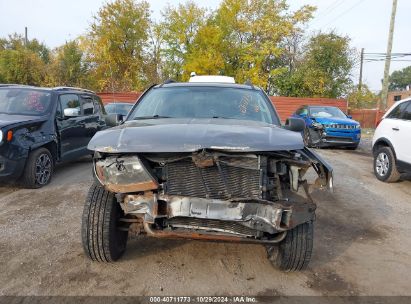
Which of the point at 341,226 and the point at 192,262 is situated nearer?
the point at 192,262

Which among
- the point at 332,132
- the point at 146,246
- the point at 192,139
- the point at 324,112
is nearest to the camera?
the point at 192,139

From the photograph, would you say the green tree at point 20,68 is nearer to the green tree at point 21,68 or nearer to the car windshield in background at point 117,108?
the green tree at point 21,68

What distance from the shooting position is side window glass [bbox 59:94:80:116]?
690 cm

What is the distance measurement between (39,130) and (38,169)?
0.65 m

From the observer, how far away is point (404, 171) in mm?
7121

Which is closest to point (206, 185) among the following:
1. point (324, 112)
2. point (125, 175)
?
point (125, 175)

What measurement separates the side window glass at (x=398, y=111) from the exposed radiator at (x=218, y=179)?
5.66 meters

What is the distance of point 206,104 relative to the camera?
4.23m

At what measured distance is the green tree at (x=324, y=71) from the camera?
25.4 meters

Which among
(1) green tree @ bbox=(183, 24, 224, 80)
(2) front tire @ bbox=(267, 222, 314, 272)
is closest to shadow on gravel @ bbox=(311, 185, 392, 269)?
(2) front tire @ bbox=(267, 222, 314, 272)

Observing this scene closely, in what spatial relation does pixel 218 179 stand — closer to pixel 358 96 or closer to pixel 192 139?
pixel 192 139

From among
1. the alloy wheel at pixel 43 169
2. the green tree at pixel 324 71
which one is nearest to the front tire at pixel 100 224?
the alloy wheel at pixel 43 169

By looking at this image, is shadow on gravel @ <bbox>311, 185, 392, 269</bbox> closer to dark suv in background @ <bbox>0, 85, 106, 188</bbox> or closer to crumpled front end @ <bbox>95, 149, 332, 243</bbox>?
crumpled front end @ <bbox>95, 149, 332, 243</bbox>

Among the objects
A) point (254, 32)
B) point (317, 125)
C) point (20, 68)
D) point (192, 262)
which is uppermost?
point (254, 32)
